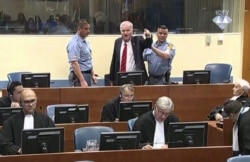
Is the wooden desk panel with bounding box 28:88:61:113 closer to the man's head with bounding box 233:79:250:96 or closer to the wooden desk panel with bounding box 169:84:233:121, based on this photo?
the wooden desk panel with bounding box 169:84:233:121

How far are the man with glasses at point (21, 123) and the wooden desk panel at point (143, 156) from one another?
3.37 ft

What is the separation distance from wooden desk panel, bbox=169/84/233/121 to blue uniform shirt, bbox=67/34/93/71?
58.8 inches

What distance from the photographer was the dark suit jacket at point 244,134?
600 centimetres

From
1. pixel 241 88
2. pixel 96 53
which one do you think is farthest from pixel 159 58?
pixel 96 53

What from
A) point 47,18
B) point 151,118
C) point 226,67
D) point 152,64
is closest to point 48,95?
point 152,64

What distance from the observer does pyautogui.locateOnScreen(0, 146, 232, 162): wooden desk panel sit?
4.60m

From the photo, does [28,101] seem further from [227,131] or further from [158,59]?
[158,59]

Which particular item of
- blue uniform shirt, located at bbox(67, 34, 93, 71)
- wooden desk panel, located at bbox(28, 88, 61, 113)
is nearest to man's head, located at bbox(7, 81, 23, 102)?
wooden desk panel, located at bbox(28, 88, 61, 113)

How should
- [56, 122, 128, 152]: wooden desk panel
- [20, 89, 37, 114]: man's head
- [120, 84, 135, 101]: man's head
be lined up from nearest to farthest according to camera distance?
[20, 89, 37, 114]: man's head
[56, 122, 128, 152]: wooden desk panel
[120, 84, 135, 101]: man's head

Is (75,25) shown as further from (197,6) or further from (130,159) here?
(130,159)

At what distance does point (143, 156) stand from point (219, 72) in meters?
5.82

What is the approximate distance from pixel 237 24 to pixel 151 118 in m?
6.15

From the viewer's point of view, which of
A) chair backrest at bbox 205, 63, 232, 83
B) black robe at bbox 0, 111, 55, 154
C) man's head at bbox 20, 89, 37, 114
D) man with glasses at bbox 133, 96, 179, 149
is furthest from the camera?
chair backrest at bbox 205, 63, 232, 83

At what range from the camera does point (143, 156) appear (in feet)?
16.0
